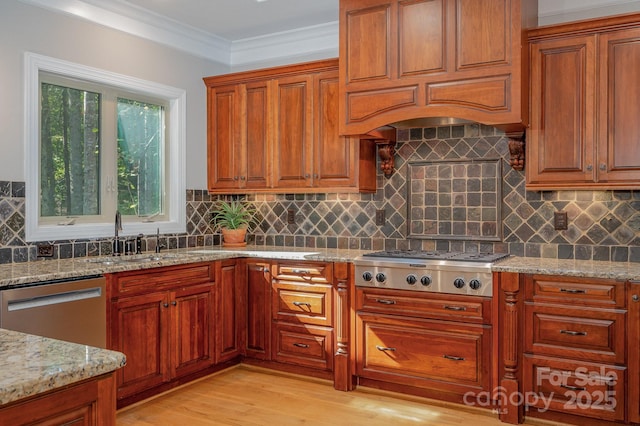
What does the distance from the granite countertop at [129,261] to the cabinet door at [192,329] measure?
242mm

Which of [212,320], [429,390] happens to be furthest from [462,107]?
[212,320]

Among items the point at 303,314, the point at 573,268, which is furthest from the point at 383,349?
the point at 573,268

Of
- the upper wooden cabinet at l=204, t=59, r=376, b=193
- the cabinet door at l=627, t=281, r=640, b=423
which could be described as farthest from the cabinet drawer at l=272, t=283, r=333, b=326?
the cabinet door at l=627, t=281, r=640, b=423

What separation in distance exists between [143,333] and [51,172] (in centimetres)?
127

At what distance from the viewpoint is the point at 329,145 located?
4.23 meters

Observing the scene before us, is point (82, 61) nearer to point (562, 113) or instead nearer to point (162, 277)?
point (162, 277)

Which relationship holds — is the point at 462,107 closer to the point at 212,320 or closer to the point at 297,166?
the point at 297,166

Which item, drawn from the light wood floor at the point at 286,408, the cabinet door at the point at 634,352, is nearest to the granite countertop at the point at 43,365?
the light wood floor at the point at 286,408

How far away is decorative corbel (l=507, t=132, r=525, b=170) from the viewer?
3598 millimetres

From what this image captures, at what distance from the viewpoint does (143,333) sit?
135 inches

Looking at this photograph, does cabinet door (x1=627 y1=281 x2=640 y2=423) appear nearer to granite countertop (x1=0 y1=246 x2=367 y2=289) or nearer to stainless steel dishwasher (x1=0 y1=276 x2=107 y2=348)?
granite countertop (x1=0 y1=246 x2=367 y2=289)

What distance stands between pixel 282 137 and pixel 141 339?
192 centimetres

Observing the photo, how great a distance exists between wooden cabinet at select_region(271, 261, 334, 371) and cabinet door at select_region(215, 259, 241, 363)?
320 mm

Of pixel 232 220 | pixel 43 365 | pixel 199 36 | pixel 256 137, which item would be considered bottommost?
pixel 43 365
